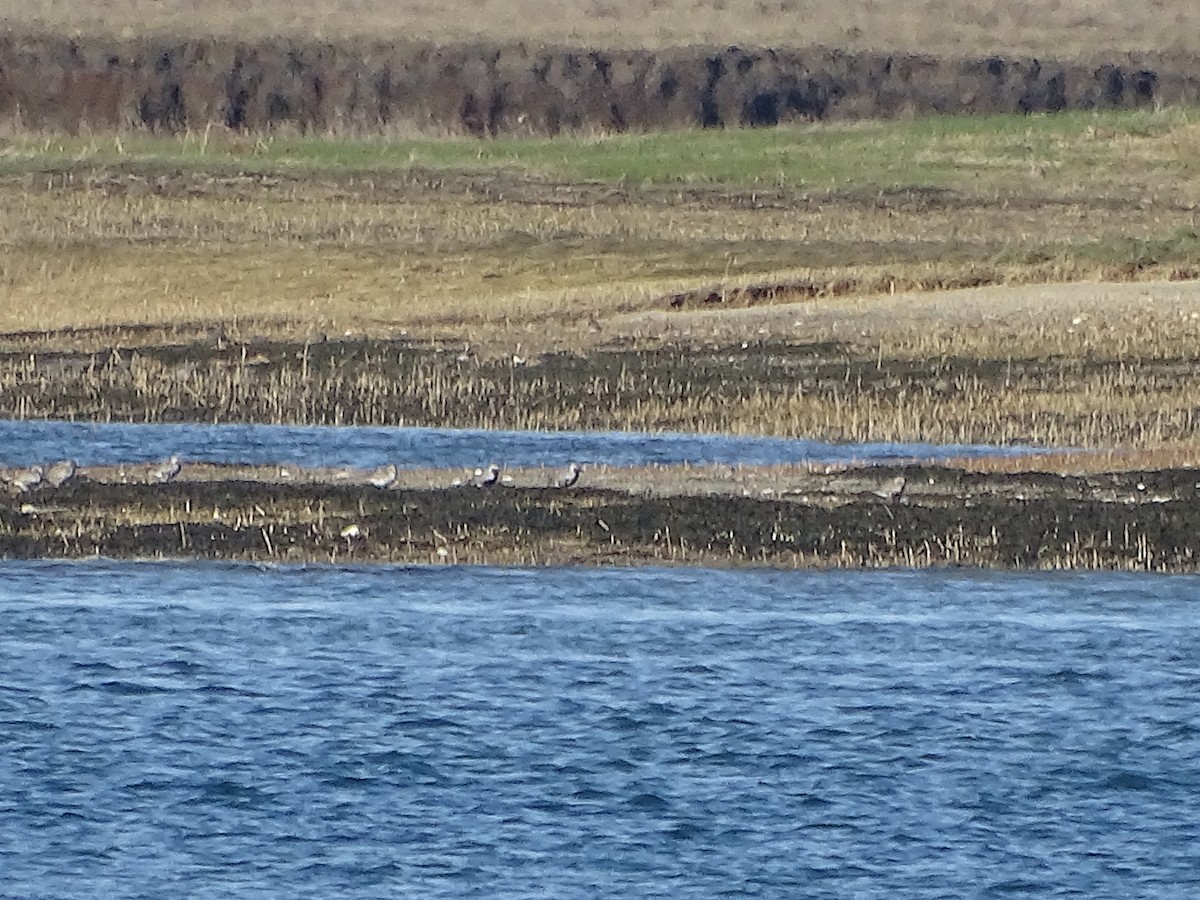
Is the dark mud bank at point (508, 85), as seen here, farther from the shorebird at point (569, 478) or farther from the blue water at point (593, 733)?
the blue water at point (593, 733)

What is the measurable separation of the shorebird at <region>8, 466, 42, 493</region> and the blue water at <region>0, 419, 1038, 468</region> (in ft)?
5.02

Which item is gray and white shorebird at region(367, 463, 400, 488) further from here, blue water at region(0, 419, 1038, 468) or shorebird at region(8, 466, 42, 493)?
shorebird at region(8, 466, 42, 493)

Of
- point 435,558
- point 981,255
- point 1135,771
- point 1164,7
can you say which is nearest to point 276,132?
point 981,255

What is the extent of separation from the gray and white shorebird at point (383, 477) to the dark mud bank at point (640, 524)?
125mm

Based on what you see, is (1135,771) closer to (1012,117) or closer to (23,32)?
(1012,117)

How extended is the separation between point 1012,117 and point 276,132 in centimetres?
1115

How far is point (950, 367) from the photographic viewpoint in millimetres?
22766

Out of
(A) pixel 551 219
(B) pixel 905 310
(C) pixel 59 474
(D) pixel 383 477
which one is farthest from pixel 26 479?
(A) pixel 551 219

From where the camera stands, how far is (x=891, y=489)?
1702 centimetres

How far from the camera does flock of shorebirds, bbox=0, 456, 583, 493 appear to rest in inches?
683

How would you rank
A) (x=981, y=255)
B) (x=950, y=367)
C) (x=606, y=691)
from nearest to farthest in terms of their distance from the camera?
(x=606, y=691)
(x=950, y=367)
(x=981, y=255)

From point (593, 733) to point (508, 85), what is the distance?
34919mm

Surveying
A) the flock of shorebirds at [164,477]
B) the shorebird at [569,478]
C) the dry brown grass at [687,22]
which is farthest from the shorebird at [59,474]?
the dry brown grass at [687,22]

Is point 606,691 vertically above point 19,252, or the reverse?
point 19,252
